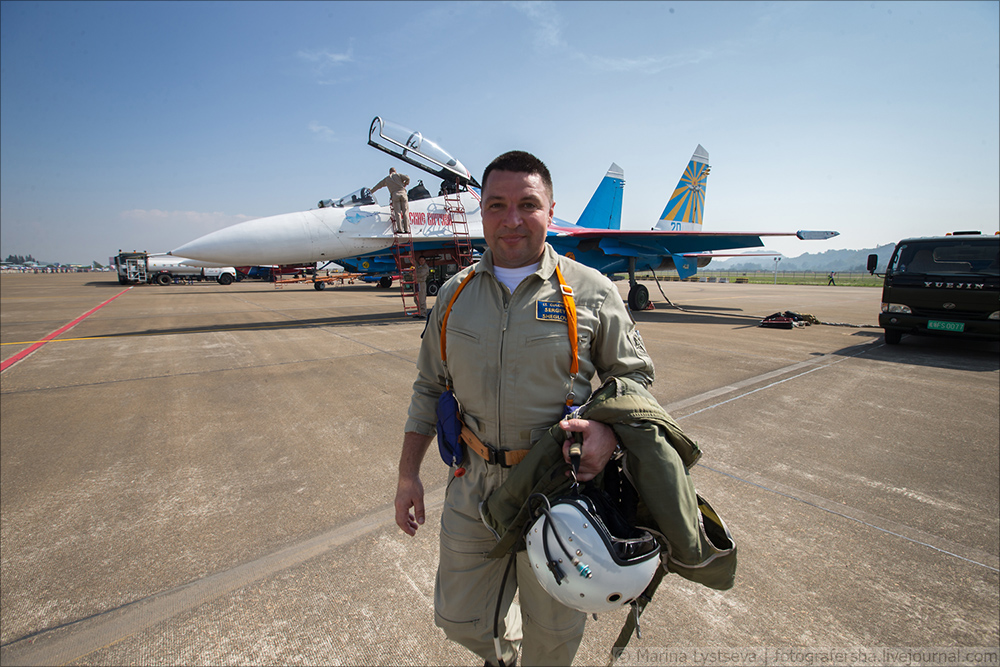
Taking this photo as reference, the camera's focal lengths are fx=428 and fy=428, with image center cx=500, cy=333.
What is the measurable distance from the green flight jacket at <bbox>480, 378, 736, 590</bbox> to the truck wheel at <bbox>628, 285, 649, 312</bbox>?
13.8 meters

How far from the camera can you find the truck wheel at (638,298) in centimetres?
1456

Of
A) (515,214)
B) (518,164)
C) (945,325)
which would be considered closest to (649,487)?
(515,214)

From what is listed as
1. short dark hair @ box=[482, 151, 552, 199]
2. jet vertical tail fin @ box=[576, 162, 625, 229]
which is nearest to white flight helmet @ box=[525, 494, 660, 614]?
short dark hair @ box=[482, 151, 552, 199]

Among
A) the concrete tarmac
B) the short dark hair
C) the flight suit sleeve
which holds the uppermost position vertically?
the short dark hair

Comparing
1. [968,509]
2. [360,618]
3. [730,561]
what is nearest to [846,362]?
[968,509]

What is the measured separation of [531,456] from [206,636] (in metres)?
1.71

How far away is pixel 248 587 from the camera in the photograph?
208 cm

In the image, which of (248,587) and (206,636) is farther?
(248,587)

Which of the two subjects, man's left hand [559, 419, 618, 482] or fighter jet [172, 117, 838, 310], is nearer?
man's left hand [559, 419, 618, 482]

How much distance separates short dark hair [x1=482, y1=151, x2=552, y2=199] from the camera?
4.85 ft

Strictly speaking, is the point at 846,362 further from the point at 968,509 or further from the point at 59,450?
the point at 59,450

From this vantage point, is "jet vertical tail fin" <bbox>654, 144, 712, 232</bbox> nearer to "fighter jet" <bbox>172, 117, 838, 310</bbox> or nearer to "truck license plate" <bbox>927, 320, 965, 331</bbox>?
"fighter jet" <bbox>172, 117, 838, 310</bbox>

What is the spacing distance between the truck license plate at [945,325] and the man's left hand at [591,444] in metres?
8.98

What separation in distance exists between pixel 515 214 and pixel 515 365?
20.2 inches
